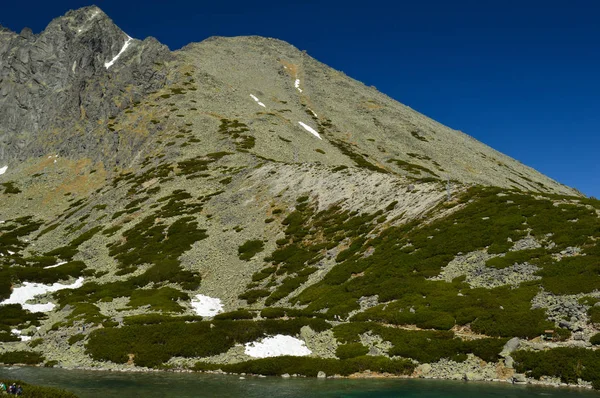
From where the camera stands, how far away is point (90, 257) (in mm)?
72000

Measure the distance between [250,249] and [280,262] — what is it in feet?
22.1

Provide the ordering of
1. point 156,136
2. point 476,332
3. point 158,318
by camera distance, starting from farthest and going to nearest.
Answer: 1. point 156,136
2. point 158,318
3. point 476,332

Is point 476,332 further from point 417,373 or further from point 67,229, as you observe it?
point 67,229

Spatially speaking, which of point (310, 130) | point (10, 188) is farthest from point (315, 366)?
point (10, 188)

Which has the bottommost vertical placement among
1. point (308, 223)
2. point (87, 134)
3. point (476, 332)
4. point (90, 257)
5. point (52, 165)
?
point (476, 332)

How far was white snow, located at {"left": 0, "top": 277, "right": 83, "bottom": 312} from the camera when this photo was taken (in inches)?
2064

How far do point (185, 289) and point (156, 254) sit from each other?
13383 millimetres

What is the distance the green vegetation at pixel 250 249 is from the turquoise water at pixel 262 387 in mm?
29663

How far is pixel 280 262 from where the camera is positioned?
57.5m

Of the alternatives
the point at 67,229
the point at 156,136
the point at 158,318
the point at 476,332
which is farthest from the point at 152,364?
the point at 156,136

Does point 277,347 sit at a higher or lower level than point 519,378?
higher

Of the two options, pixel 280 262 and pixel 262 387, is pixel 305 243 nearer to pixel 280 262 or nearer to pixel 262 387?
pixel 280 262

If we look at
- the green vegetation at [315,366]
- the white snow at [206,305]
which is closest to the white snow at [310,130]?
the white snow at [206,305]

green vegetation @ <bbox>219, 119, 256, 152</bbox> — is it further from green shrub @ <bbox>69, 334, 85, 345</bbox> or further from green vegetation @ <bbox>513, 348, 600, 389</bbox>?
green vegetation @ <bbox>513, 348, 600, 389</bbox>
